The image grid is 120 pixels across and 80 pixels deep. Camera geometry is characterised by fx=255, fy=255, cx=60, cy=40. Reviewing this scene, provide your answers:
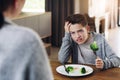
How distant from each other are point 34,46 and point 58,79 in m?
0.99

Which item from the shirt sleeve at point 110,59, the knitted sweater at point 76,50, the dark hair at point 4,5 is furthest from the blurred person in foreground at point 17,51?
the knitted sweater at point 76,50

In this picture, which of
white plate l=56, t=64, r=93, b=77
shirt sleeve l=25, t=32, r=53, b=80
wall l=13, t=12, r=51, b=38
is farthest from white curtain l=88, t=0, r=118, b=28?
shirt sleeve l=25, t=32, r=53, b=80

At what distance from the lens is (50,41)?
5680mm

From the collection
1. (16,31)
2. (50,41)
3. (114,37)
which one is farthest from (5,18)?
(114,37)

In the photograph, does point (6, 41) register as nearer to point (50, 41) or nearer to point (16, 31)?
point (16, 31)

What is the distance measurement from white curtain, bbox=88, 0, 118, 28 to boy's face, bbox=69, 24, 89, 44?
4.01 m

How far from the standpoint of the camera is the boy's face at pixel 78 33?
215cm

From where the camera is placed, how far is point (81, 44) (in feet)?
7.34

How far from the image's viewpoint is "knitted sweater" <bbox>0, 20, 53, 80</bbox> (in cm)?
73

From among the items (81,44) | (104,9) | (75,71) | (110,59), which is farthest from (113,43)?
(75,71)

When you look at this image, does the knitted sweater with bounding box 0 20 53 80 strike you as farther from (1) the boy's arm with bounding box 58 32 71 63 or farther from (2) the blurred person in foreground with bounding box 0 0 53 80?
(1) the boy's arm with bounding box 58 32 71 63

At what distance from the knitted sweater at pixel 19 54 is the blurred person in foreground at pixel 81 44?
141 cm

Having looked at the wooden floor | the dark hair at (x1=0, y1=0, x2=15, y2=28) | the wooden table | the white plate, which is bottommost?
the wooden floor

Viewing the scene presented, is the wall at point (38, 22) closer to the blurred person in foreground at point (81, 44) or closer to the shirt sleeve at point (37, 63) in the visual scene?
the blurred person in foreground at point (81, 44)
